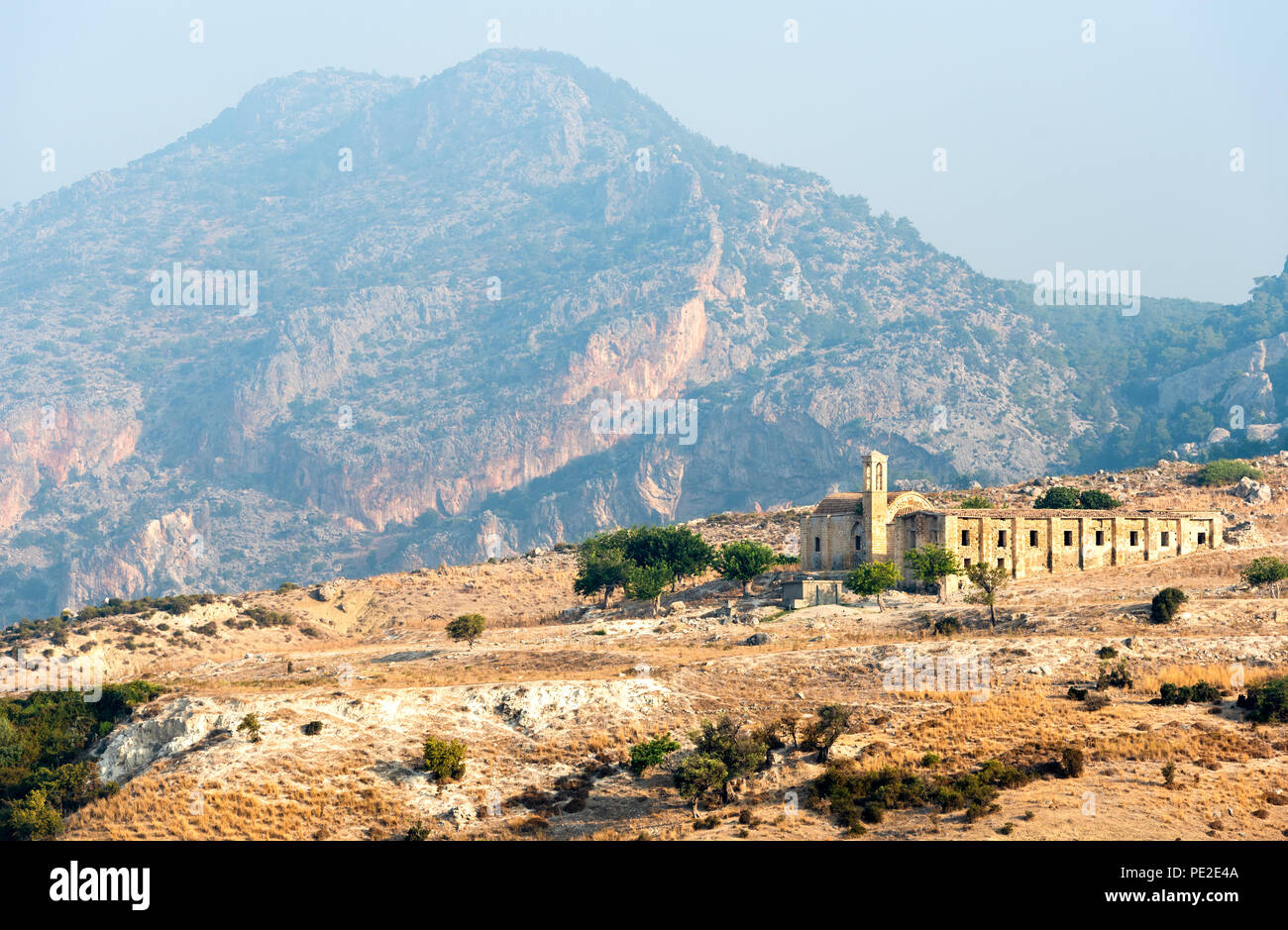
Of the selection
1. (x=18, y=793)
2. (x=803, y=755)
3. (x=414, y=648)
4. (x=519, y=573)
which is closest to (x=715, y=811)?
(x=803, y=755)

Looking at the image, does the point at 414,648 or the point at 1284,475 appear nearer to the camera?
the point at 414,648

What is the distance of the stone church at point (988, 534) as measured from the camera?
276 feet

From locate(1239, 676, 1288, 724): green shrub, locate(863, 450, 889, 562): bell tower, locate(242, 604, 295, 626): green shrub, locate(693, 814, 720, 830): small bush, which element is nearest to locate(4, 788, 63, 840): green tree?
locate(693, 814, 720, 830): small bush

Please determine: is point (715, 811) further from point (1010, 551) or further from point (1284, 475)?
point (1284, 475)

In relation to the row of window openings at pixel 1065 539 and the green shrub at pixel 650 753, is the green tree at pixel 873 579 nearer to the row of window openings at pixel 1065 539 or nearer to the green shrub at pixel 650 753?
the row of window openings at pixel 1065 539

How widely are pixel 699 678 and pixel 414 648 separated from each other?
28.8m

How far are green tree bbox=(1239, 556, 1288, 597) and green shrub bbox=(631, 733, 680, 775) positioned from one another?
130 ft

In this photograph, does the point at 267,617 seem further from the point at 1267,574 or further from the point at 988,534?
the point at 1267,574

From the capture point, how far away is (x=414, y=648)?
83.8m

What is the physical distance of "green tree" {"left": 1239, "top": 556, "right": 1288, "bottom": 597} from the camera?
72812mm

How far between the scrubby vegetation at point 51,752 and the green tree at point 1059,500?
6931 cm

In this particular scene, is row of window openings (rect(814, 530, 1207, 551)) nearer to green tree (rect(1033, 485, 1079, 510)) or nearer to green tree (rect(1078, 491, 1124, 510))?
green tree (rect(1078, 491, 1124, 510))

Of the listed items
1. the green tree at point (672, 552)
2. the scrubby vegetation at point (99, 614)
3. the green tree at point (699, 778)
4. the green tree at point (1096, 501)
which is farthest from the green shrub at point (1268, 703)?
the scrubby vegetation at point (99, 614)

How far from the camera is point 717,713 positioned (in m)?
56.8
